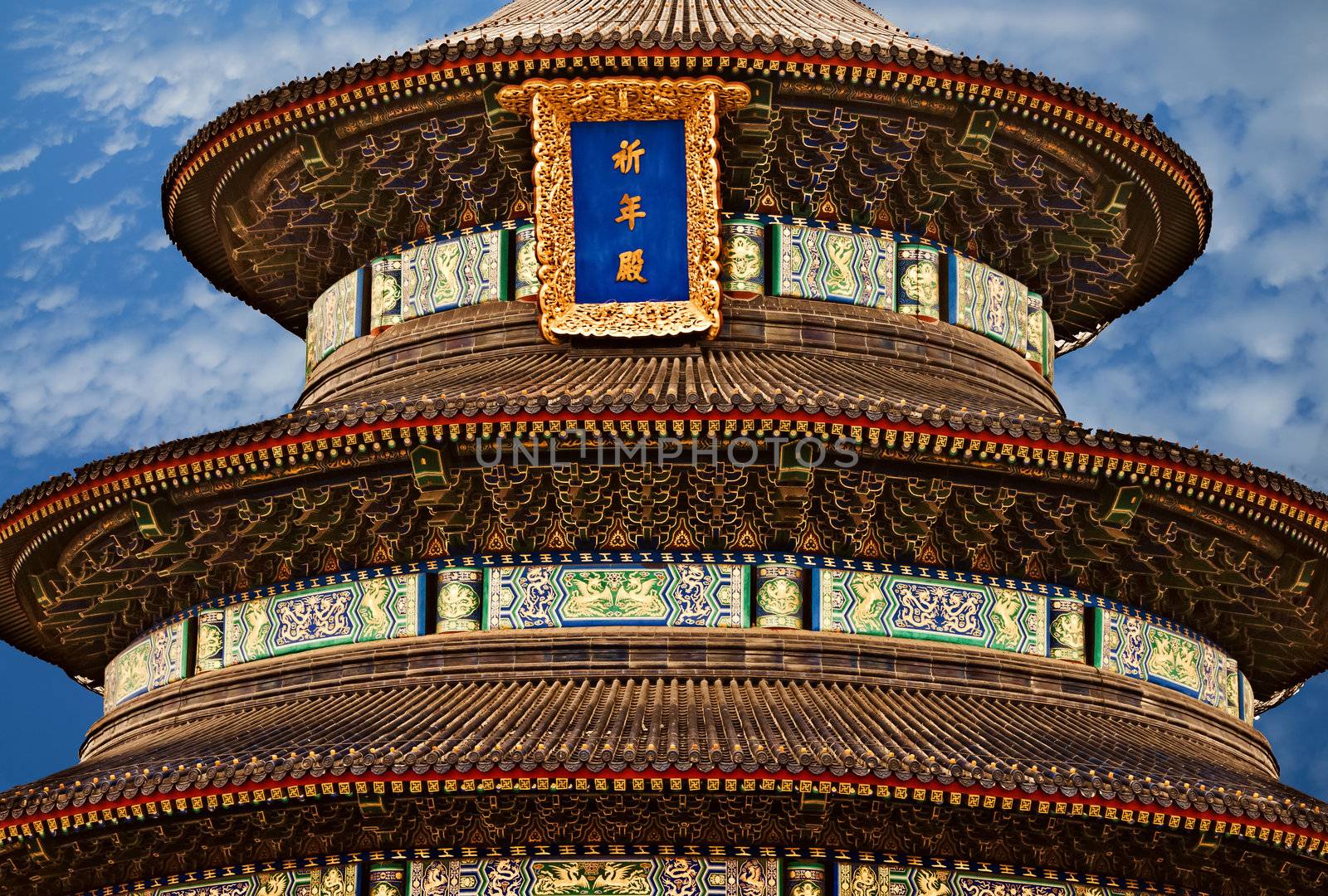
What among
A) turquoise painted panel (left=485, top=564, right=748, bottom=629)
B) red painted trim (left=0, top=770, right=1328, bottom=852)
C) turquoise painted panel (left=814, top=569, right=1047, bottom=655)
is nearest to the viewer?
red painted trim (left=0, top=770, right=1328, bottom=852)

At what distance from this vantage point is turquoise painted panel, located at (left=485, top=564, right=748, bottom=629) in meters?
18.2

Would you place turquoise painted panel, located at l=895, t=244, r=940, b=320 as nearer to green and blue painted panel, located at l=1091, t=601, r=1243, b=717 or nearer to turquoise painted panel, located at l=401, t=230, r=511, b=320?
green and blue painted panel, located at l=1091, t=601, r=1243, b=717

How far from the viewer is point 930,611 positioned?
18594mm

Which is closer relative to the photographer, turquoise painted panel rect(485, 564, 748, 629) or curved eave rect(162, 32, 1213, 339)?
turquoise painted panel rect(485, 564, 748, 629)

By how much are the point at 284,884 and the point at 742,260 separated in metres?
7.49

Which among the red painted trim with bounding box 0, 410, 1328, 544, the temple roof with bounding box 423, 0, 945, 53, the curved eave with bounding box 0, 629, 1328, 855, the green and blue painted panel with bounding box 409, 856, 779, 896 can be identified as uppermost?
the temple roof with bounding box 423, 0, 945, 53

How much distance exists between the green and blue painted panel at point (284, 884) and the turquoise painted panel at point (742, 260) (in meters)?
6.91

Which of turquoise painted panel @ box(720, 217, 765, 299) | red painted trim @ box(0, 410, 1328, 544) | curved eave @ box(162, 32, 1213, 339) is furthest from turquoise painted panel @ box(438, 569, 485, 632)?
curved eave @ box(162, 32, 1213, 339)

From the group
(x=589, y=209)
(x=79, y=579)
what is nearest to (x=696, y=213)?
(x=589, y=209)

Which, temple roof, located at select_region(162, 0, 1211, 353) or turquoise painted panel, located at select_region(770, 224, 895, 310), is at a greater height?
temple roof, located at select_region(162, 0, 1211, 353)

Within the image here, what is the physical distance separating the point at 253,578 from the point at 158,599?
1.45m

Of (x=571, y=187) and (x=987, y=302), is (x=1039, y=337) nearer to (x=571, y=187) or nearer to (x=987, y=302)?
(x=987, y=302)

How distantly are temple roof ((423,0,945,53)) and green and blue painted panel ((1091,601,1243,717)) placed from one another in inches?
241

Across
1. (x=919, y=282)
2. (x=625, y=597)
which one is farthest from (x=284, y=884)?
(x=919, y=282)
